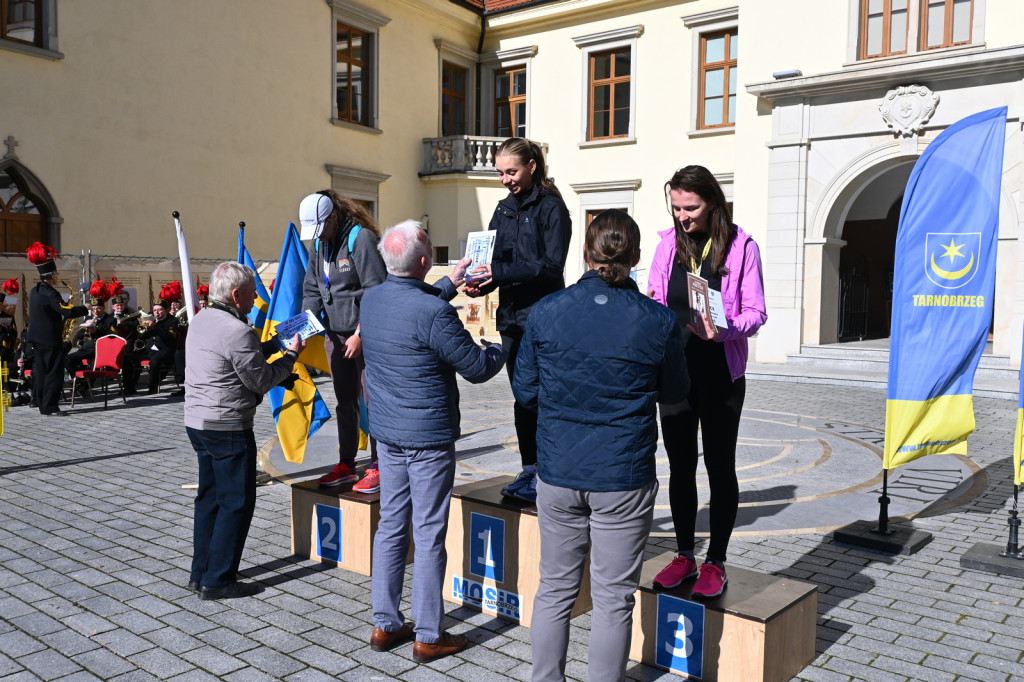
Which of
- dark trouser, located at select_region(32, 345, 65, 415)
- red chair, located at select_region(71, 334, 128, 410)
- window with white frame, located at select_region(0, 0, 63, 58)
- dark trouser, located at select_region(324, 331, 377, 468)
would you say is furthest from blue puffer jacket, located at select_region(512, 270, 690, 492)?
window with white frame, located at select_region(0, 0, 63, 58)

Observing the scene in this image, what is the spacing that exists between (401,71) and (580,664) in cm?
2094

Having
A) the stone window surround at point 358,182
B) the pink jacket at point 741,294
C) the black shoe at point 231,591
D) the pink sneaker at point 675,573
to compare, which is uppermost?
the stone window surround at point 358,182

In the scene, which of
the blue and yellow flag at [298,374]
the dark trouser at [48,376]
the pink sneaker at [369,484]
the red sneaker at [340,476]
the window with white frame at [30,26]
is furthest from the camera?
the window with white frame at [30,26]

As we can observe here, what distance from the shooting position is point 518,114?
24.5m

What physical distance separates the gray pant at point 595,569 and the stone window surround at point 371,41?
19266 millimetres

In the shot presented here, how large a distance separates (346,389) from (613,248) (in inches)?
109

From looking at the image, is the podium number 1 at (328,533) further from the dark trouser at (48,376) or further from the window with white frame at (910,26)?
the window with white frame at (910,26)

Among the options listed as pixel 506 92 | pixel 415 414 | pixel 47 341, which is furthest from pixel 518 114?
pixel 415 414

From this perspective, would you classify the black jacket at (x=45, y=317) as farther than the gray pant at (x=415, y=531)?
Yes

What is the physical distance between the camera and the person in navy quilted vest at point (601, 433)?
307cm

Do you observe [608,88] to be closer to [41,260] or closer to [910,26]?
[910,26]

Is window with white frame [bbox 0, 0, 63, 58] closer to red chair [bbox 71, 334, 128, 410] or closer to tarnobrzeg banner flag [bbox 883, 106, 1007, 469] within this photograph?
red chair [bbox 71, 334, 128, 410]

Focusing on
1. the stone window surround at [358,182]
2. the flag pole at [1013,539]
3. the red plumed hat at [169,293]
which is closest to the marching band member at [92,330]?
the red plumed hat at [169,293]

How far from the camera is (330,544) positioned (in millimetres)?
5145
